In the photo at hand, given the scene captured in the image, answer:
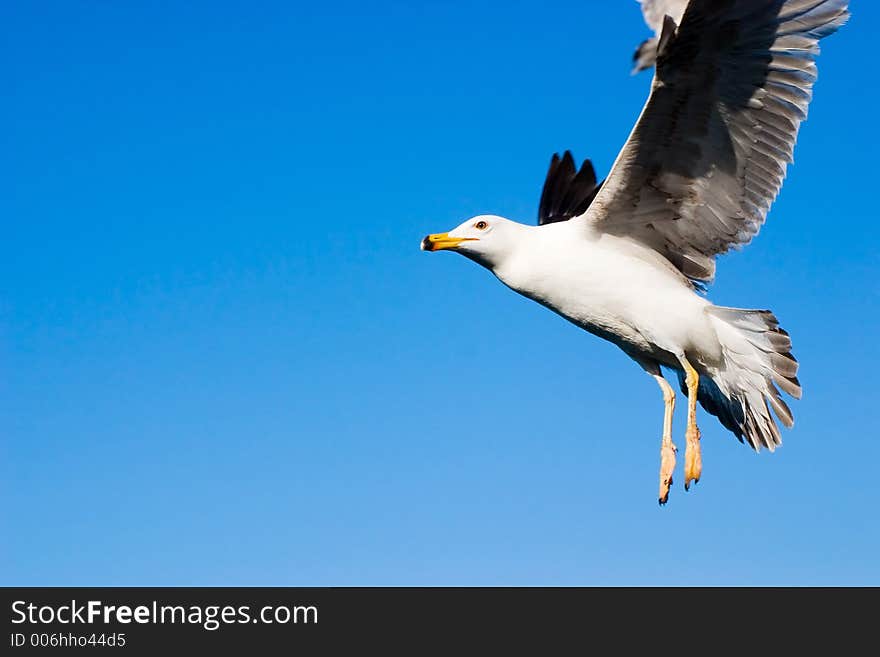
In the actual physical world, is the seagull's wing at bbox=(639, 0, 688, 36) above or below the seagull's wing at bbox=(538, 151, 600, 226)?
above

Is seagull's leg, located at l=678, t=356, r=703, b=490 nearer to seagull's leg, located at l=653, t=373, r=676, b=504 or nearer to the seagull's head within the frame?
seagull's leg, located at l=653, t=373, r=676, b=504

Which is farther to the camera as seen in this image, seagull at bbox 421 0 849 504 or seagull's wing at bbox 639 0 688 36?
seagull's wing at bbox 639 0 688 36

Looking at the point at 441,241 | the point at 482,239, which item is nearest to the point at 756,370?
the point at 482,239

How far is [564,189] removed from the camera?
44.6 feet

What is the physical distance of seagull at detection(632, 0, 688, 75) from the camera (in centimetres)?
1232

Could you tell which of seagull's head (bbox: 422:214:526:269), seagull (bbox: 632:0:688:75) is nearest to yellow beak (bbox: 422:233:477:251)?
seagull's head (bbox: 422:214:526:269)

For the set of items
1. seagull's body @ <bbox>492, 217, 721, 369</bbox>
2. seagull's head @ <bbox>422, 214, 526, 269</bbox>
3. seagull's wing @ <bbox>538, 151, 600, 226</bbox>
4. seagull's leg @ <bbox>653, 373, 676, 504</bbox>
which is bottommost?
seagull's leg @ <bbox>653, 373, 676, 504</bbox>

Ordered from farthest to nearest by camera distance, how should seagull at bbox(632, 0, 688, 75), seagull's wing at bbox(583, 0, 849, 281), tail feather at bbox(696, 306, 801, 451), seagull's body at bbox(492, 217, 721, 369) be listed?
seagull at bbox(632, 0, 688, 75) → tail feather at bbox(696, 306, 801, 451) → seagull's body at bbox(492, 217, 721, 369) → seagull's wing at bbox(583, 0, 849, 281)

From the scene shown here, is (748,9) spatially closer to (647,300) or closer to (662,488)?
(647,300)

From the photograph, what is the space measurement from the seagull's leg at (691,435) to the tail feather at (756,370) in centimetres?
40

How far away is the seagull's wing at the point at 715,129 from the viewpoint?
31.3ft

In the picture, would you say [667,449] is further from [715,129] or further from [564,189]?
[564,189]

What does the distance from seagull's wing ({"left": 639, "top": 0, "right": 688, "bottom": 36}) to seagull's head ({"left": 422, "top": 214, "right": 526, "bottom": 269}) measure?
3230mm

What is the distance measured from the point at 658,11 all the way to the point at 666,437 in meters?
4.94
